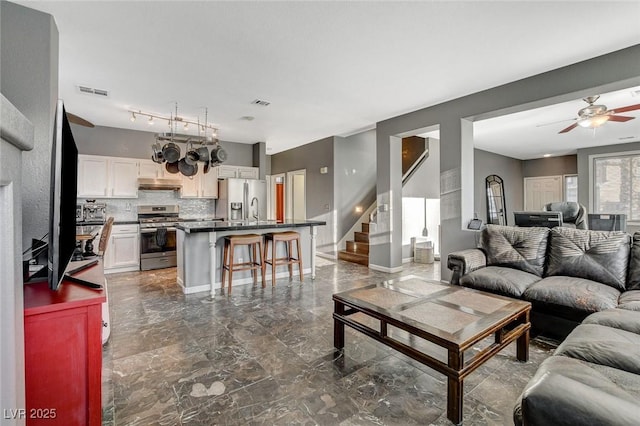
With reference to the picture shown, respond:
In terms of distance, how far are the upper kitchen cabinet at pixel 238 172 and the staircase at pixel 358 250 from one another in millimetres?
2745

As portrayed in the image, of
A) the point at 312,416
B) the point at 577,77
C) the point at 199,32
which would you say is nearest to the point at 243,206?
the point at 199,32

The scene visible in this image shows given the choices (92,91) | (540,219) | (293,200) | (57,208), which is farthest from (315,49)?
(293,200)

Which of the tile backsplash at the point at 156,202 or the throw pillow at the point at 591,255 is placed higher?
the tile backsplash at the point at 156,202

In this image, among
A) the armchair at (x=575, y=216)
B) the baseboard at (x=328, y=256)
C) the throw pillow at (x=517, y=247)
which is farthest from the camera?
the baseboard at (x=328, y=256)

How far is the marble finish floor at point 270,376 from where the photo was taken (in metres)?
1.70

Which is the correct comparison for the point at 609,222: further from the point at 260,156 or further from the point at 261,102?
the point at 260,156

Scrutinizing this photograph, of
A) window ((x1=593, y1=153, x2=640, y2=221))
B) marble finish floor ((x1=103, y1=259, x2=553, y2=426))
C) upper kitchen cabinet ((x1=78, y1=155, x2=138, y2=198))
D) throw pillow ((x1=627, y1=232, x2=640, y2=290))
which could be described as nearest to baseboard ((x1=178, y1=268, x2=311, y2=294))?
marble finish floor ((x1=103, y1=259, x2=553, y2=426))

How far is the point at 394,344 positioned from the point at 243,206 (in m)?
5.06

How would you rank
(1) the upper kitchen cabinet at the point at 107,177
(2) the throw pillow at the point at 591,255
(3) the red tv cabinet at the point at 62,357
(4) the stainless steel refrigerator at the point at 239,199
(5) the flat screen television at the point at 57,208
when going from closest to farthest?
(3) the red tv cabinet at the point at 62,357
(5) the flat screen television at the point at 57,208
(2) the throw pillow at the point at 591,255
(1) the upper kitchen cabinet at the point at 107,177
(4) the stainless steel refrigerator at the point at 239,199

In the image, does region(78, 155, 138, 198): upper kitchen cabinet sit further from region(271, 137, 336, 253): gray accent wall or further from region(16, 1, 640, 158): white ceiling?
region(271, 137, 336, 253): gray accent wall

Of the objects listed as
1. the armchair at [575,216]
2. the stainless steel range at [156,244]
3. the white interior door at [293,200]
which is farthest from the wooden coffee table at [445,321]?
the white interior door at [293,200]

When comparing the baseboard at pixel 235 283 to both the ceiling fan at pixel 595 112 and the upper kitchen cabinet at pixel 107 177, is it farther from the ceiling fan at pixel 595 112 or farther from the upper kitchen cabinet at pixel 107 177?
the ceiling fan at pixel 595 112

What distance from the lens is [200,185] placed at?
6.25 metres

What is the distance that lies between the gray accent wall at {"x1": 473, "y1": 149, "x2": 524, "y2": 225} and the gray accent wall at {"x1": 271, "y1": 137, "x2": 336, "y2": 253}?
13.5ft
